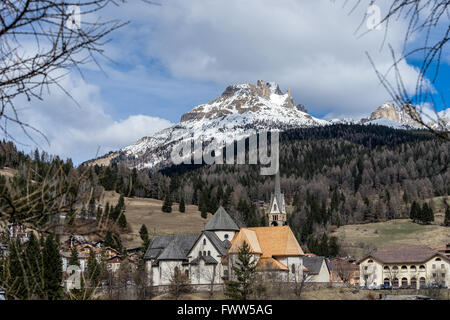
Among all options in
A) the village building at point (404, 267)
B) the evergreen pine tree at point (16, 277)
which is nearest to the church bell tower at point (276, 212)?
the village building at point (404, 267)

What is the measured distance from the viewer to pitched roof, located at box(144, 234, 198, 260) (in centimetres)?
7044

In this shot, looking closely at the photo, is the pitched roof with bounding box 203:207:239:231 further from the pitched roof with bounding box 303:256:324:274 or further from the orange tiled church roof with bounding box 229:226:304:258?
the pitched roof with bounding box 303:256:324:274

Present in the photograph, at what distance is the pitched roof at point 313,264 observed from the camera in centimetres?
7454

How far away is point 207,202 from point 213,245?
8534 cm

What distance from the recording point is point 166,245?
247 feet

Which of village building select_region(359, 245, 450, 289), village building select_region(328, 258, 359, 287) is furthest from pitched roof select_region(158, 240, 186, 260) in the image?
village building select_region(359, 245, 450, 289)

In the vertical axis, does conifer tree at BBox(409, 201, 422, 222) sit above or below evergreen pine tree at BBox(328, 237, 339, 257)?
above

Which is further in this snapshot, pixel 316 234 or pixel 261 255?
pixel 316 234

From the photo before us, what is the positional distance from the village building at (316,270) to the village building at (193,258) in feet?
39.5

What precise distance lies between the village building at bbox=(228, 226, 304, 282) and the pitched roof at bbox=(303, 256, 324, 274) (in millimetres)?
3272

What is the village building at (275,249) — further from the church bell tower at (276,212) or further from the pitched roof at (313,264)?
the church bell tower at (276,212)

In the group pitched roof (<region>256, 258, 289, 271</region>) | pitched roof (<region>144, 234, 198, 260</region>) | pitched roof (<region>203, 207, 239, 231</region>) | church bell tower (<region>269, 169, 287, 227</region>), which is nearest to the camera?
pitched roof (<region>256, 258, 289, 271</region>)
